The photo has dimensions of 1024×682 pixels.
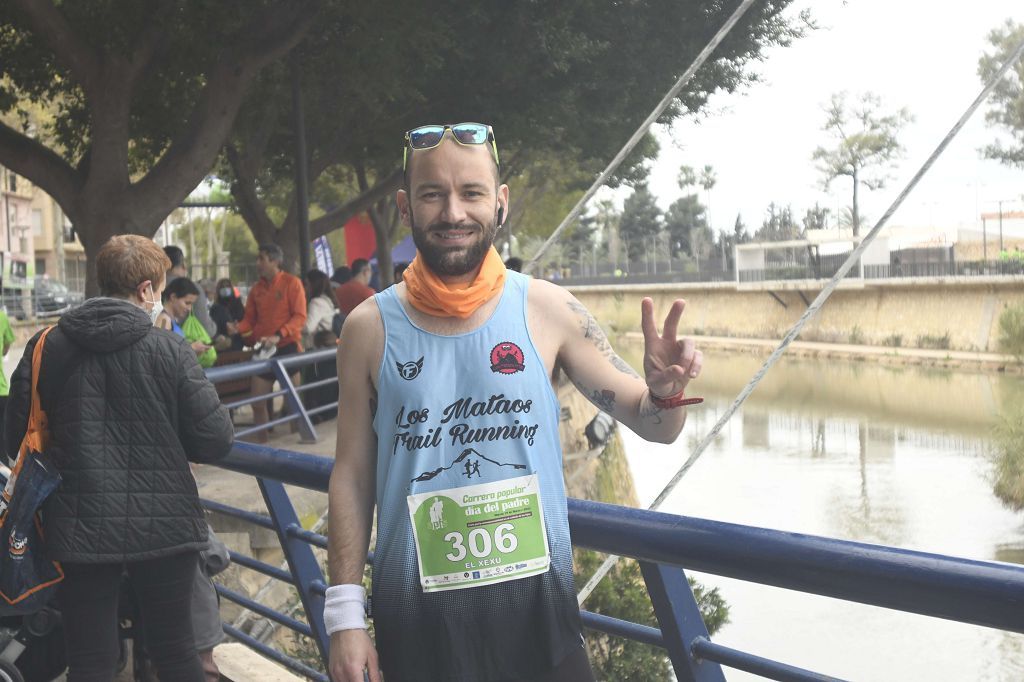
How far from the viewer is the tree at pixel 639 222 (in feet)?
358

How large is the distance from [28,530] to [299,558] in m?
0.72

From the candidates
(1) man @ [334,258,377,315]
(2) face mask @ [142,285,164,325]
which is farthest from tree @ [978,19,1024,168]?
(2) face mask @ [142,285,164,325]

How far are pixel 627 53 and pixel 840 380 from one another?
37.2 meters

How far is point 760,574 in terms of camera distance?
74.3 inches

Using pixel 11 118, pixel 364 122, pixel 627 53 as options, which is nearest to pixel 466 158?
pixel 627 53

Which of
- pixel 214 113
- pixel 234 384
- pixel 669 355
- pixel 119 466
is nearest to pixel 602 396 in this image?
pixel 669 355

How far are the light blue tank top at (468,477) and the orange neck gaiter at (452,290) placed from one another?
0.04 m

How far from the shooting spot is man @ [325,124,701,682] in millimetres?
2062

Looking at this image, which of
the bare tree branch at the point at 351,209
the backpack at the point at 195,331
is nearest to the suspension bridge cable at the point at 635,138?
the backpack at the point at 195,331

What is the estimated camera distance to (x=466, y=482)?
81.2 inches

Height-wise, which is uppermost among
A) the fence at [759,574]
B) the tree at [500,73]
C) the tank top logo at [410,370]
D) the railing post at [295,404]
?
the tree at [500,73]

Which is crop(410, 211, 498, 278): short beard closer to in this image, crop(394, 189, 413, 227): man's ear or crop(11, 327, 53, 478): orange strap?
crop(394, 189, 413, 227): man's ear

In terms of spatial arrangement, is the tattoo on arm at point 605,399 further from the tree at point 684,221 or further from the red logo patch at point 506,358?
the tree at point 684,221

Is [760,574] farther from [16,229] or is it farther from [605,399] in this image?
[16,229]
